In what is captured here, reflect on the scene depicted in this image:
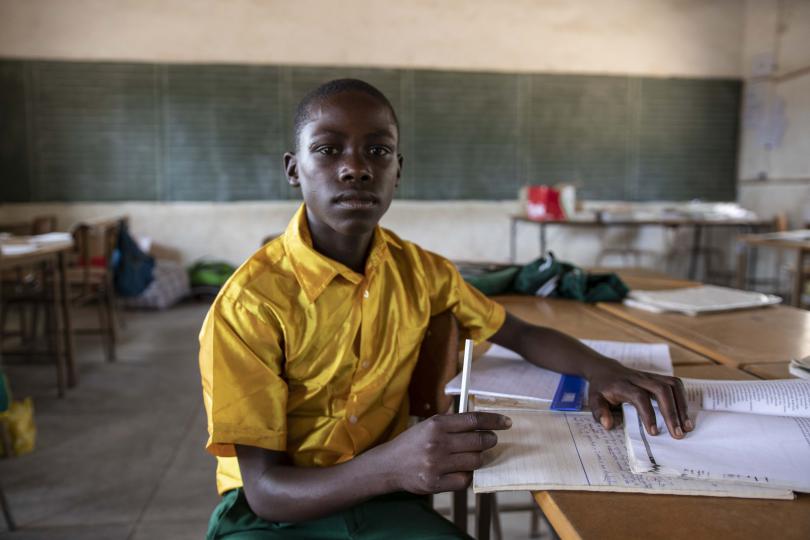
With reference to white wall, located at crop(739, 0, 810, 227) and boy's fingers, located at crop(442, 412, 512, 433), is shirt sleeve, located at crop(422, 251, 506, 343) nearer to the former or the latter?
boy's fingers, located at crop(442, 412, 512, 433)

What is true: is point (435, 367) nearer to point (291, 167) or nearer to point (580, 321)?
point (291, 167)

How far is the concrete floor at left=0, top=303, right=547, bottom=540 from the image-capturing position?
73.5 inches

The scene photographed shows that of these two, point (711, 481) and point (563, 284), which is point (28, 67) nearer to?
point (563, 284)

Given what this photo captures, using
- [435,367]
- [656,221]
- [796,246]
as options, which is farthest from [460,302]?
→ [656,221]

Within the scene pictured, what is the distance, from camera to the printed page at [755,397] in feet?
2.47

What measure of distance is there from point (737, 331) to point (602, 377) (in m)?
0.65

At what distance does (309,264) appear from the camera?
94 centimetres

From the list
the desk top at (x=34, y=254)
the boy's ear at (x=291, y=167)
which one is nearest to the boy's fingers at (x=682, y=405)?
the boy's ear at (x=291, y=167)

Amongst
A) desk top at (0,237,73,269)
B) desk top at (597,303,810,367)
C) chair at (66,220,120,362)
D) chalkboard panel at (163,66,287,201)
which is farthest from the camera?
chalkboard panel at (163,66,287,201)

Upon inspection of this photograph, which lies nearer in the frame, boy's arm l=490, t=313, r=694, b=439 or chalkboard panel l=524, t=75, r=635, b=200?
boy's arm l=490, t=313, r=694, b=439

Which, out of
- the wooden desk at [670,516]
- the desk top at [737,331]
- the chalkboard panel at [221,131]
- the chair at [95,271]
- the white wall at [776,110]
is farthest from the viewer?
the chalkboard panel at [221,131]

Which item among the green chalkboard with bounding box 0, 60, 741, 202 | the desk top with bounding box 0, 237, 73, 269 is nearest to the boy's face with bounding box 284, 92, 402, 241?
the desk top with bounding box 0, 237, 73, 269

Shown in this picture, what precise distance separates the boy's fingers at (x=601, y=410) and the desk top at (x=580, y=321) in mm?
336

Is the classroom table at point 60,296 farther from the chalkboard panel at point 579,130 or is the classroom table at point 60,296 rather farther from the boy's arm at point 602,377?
the chalkboard panel at point 579,130
